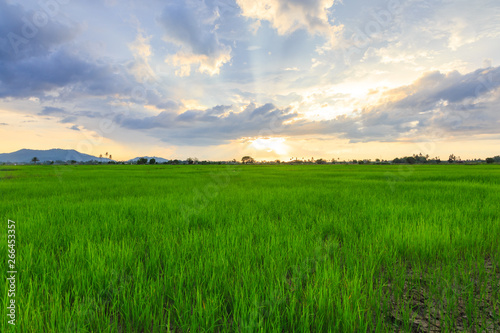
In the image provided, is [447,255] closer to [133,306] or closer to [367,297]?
[367,297]

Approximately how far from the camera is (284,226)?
3531 mm

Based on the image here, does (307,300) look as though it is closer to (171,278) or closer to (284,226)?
(171,278)

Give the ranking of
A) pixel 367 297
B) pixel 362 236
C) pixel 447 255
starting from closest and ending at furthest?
1. pixel 367 297
2. pixel 447 255
3. pixel 362 236

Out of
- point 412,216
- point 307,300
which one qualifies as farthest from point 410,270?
point 412,216

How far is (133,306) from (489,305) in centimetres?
297

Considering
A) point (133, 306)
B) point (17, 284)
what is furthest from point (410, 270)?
point (17, 284)

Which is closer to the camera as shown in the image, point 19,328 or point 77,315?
point 19,328

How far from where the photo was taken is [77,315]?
58.2 inches

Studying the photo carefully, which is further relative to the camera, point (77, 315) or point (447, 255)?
point (447, 255)

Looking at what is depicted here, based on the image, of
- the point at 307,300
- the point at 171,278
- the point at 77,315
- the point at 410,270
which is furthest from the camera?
the point at 410,270

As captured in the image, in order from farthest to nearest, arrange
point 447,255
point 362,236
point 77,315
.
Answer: point 362,236 < point 447,255 < point 77,315

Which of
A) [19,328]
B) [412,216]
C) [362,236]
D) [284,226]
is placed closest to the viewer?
[19,328]

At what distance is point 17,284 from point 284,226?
3.24 m

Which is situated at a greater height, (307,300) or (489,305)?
(307,300)
